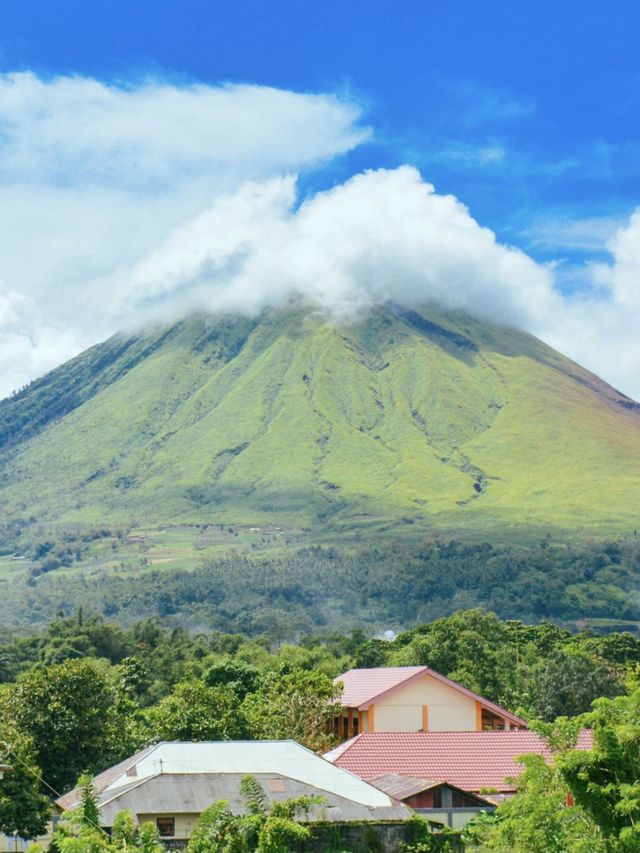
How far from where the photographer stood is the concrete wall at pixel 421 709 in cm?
5119

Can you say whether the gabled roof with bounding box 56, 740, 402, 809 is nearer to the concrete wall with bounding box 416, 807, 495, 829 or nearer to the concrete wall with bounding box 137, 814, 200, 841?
the concrete wall with bounding box 137, 814, 200, 841

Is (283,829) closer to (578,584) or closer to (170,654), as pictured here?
(170,654)

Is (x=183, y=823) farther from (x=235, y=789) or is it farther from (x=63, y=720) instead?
(x=63, y=720)

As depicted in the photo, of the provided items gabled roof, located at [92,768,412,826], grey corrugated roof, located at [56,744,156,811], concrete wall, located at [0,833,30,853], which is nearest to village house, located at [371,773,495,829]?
gabled roof, located at [92,768,412,826]

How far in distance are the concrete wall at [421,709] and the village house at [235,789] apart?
13.1 m

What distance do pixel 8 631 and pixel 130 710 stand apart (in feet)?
315

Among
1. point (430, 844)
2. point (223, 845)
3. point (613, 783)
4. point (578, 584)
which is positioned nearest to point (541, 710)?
point (430, 844)

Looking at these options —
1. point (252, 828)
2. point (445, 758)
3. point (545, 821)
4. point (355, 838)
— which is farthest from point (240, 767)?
point (545, 821)

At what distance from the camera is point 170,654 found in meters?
91.3

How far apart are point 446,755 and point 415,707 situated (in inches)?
402

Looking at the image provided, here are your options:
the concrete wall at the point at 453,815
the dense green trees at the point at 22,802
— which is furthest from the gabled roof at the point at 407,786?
the dense green trees at the point at 22,802

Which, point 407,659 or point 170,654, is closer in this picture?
point 407,659

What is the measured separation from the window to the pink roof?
809 centimetres

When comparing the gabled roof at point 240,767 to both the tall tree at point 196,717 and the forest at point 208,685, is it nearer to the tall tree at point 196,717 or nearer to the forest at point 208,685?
the forest at point 208,685
